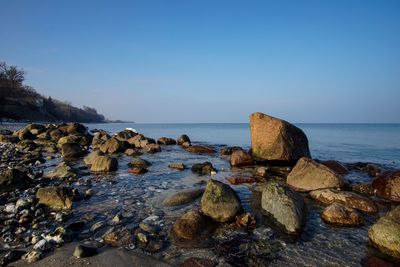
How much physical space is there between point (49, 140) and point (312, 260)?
85.8 feet

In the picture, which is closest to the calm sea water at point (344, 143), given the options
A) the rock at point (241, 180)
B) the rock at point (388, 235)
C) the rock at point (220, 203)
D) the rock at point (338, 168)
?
the rock at point (338, 168)

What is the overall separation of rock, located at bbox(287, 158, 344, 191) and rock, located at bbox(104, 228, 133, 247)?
6.51m

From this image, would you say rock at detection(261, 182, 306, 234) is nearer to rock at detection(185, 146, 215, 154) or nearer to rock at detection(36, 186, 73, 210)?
rock at detection(36, 186, 73, 210)

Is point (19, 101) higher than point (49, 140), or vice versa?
point (19, 101)

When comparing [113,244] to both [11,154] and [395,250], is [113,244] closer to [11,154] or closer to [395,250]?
[395,250]

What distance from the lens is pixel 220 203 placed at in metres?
7.37

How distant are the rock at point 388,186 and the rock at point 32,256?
9.82m

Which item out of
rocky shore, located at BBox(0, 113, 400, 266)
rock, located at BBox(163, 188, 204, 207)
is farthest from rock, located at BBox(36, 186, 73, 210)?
rock, located at BBox(163, 188, 204, 207)

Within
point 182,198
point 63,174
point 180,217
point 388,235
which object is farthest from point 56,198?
point 388,235

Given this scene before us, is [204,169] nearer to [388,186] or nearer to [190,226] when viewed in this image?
[388,186]

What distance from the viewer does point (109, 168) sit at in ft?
44.8

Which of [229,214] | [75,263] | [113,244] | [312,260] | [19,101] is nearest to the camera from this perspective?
[75,263]

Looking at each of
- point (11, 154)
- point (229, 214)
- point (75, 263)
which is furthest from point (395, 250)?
point (11, 154)

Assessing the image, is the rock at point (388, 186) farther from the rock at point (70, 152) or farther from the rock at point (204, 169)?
the rock at point (70, 152)
